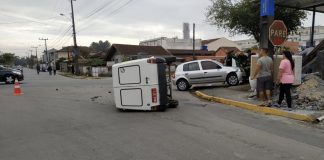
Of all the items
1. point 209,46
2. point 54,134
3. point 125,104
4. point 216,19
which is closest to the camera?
point 54,134

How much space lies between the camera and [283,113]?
31.3 feet

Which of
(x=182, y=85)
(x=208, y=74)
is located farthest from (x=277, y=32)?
(x=182, y=85)

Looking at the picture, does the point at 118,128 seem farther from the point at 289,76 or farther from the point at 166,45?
the point at 166,45

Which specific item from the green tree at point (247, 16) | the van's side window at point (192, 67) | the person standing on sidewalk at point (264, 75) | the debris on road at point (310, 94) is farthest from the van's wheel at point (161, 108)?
the green tree at point (247, 16)

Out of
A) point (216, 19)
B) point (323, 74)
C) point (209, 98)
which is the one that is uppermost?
point (216, 19)

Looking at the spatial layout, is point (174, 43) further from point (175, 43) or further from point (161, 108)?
point (161, 108)

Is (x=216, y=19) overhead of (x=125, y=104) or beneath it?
overhead

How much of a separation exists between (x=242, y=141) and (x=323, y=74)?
284 inches

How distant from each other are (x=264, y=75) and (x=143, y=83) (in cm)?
386

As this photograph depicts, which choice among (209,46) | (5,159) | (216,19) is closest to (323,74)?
(5,159)

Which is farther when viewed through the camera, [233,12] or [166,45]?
[166,45]

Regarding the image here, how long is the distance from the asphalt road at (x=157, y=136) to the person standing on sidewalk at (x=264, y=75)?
1.18 metres

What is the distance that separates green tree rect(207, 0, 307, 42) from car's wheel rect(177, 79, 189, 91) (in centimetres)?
1365

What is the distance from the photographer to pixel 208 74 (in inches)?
709
